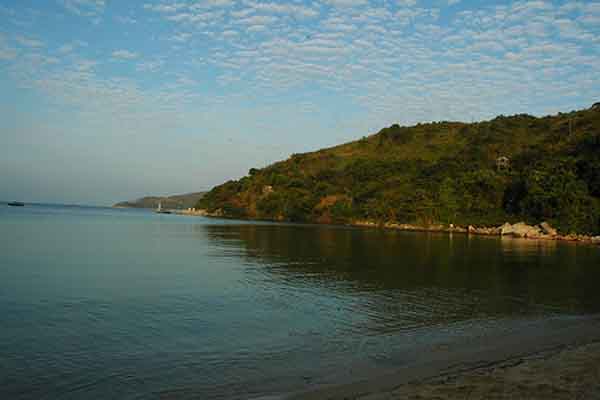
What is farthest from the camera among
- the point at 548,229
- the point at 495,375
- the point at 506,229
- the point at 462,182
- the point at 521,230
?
the point at 462,182

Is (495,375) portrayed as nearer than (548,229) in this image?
Yes

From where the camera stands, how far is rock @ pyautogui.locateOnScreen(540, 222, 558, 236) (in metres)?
83.4

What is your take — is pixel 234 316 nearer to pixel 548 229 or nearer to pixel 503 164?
pixel 548 229

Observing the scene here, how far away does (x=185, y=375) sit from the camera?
11570mm

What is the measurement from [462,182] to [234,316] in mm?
105938

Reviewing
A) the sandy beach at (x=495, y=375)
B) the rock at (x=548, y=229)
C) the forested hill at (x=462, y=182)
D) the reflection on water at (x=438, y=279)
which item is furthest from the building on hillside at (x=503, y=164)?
the sandy beach at (x=495, y=375)

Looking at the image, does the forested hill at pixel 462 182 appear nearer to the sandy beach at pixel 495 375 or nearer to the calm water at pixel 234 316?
the calm water at pixel 234 316

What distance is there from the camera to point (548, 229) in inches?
3329

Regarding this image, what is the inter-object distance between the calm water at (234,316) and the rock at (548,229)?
52.3 metres

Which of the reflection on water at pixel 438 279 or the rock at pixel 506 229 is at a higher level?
the rock at pixel 506 229

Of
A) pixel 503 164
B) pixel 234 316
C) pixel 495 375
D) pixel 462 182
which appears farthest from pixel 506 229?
pixel 495 375

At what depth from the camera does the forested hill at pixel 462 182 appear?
87.8m

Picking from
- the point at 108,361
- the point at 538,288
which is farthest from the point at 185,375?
the point at 538,288

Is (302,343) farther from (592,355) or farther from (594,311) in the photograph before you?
(594,311)
